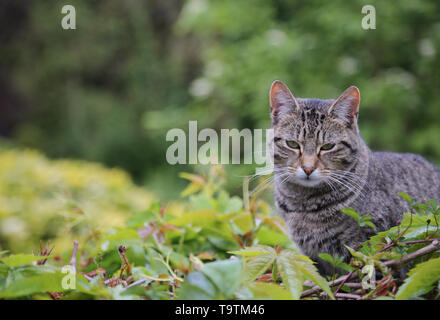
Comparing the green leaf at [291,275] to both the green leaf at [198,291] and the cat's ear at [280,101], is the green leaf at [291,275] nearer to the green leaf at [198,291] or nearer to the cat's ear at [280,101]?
the green leaf at [198,291]

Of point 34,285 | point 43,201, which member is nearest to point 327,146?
point 34,285

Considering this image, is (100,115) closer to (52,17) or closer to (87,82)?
(87,82)

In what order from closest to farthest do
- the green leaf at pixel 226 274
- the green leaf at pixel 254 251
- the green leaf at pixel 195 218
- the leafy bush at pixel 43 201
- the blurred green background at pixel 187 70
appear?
the green leaf at pixel 226 274
the green leaf at pixel 254 251
the green leaf at pixel 195 218
the leafy bush at pixel 43 201
the blurred green background at pixel 187 70

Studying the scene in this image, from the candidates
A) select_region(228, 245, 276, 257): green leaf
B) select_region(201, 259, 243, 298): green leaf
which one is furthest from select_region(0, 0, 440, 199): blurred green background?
select_region(201, 259, 243, 298): green leaf

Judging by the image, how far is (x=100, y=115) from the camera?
8820mm

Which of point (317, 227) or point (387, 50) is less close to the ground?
point (387, 50)

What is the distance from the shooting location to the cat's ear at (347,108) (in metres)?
1.56

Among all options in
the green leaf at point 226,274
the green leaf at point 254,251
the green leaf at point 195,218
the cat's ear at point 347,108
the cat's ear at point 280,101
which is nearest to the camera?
the green leaf at point 226,274

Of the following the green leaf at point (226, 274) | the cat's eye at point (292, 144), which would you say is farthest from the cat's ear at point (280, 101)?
the green leaf at point (226, 274)

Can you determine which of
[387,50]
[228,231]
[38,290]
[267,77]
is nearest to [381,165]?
[228,231]

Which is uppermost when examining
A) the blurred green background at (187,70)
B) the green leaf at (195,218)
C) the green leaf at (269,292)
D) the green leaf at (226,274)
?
the blurred green background at (187,70)

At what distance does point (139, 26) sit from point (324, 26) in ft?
17.5

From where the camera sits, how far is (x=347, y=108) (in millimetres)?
1640

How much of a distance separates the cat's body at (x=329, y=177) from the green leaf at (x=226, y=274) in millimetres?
813
